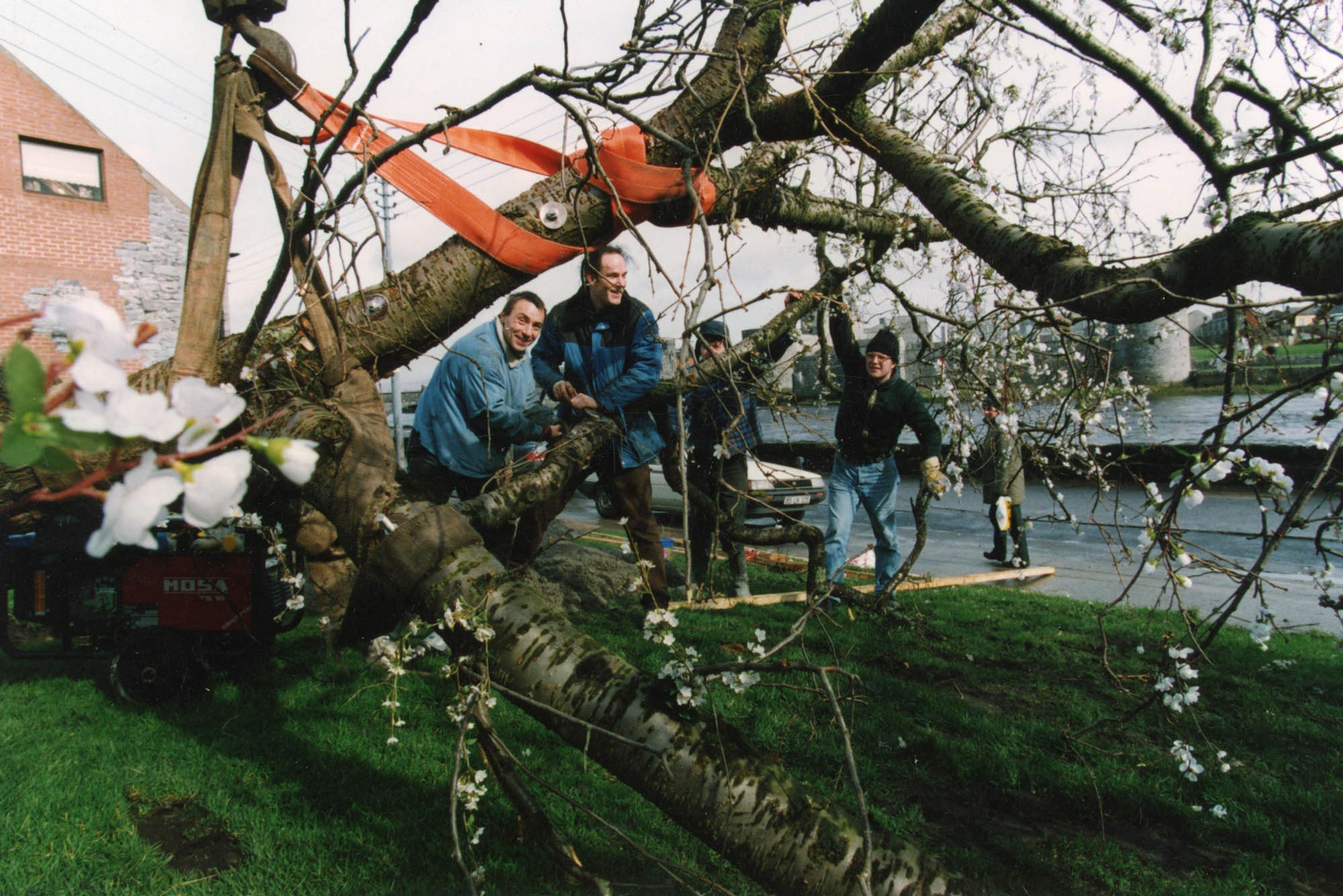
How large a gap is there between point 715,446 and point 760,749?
1.41m

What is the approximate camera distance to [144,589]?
13.1 ft

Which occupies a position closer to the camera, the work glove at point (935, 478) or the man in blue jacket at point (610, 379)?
the man in blue jacket at point (610, 379)

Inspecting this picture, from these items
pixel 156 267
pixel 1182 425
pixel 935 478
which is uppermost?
pixel 156 267

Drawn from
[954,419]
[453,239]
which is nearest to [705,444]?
[954,419]

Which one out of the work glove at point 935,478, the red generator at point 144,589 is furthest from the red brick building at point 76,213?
the work glove at point 935,478

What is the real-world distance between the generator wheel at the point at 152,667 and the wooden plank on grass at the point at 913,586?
293cm

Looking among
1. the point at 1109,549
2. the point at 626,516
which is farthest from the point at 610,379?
the point at 1109,549

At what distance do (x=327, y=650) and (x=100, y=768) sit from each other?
4.54 ft

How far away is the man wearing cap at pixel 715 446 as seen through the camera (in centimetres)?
385

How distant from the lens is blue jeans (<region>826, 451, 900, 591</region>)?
5336 millimetres

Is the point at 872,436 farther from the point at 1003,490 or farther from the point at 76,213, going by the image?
the point at 76,213

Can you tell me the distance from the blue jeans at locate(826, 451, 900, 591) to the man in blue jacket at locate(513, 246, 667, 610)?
1421 mm

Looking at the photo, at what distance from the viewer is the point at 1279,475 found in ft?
8.33

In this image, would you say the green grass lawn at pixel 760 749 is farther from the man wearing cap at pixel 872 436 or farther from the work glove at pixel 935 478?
the work glove at pixel 935 478
